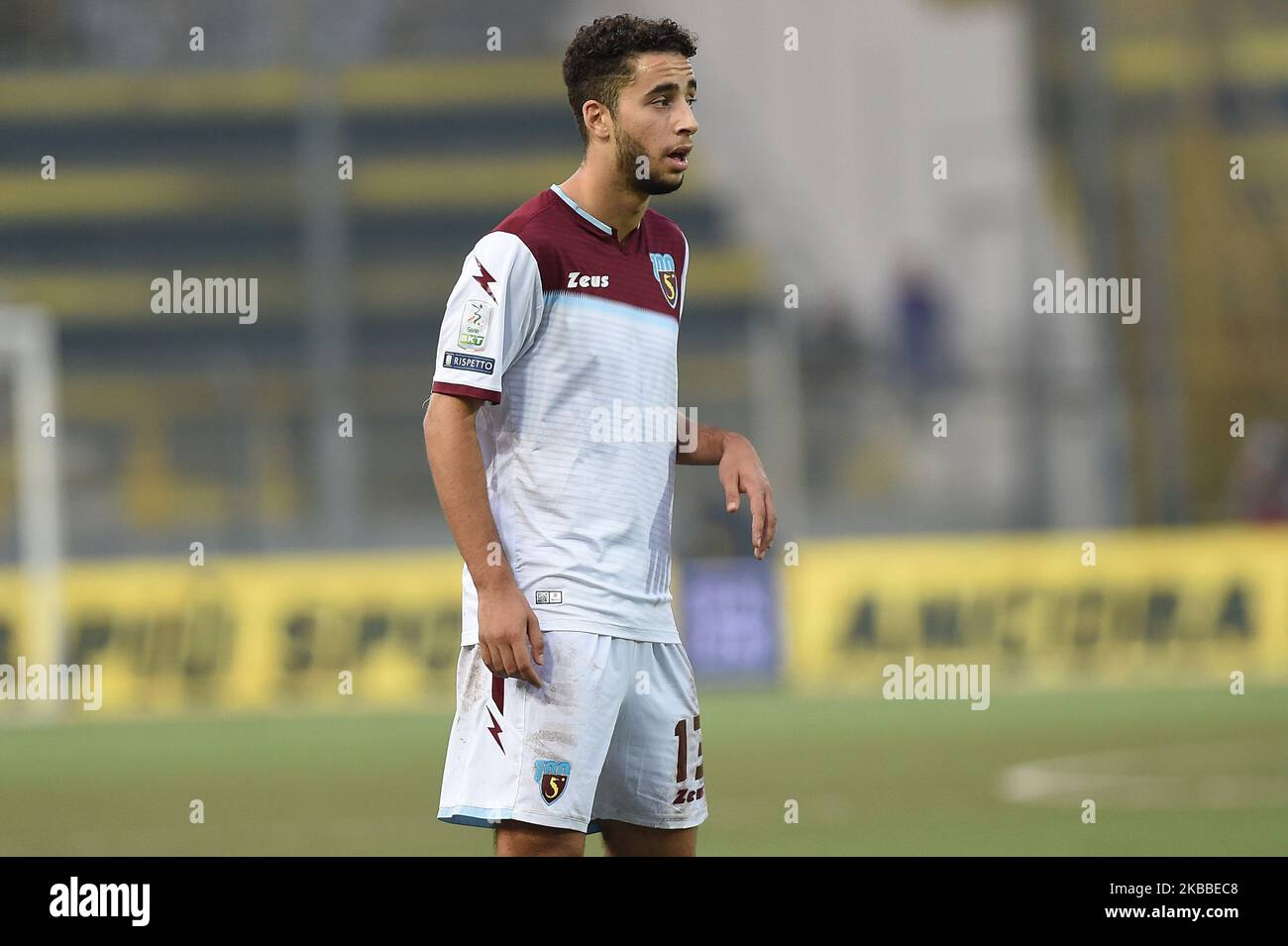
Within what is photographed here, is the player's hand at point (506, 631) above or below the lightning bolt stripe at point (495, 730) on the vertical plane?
above

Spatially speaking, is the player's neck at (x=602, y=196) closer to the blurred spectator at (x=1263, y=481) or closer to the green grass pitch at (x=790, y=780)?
the green grass pitch at (x=790, y=780)

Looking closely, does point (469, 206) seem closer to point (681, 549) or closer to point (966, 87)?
point (966, 87)

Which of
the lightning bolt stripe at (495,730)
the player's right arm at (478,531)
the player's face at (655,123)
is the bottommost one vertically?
the lightning bolt stripe at (495,730)

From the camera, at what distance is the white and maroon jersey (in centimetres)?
383

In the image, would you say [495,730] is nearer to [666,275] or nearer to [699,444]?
[699,444]

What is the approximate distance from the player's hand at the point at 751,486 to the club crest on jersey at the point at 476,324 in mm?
595

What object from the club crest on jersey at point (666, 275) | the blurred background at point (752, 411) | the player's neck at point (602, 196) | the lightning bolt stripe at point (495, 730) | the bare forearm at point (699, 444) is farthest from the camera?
the blurred background at point (752, 411)

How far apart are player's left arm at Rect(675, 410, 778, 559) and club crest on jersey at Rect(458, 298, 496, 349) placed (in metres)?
0.60

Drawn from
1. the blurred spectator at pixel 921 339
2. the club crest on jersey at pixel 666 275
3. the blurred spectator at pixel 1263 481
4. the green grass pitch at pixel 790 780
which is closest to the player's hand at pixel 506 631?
the club crest on jersey at pixel 666 275

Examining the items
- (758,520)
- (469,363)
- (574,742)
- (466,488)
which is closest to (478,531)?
(466,488)

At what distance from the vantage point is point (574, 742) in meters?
3.81

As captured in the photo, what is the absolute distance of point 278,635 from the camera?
17.2 meters

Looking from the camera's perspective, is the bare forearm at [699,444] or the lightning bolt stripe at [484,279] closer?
the lightning bolt stripe at [484,279]

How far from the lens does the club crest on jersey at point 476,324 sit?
373cm
